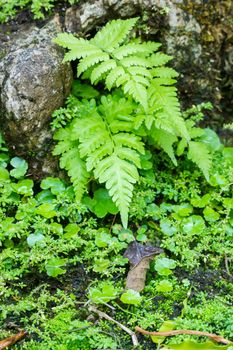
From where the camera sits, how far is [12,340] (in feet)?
10.1

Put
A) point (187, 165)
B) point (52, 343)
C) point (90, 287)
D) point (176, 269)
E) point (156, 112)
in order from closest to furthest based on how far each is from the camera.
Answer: point (52, 343), point (90, 287), point (176, 269), point (156, 112), point (187, 165)

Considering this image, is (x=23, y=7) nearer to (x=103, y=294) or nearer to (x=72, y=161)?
(x=72, y=161)

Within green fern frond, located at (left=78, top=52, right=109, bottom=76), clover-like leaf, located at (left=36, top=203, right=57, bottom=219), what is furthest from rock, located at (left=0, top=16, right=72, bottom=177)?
clover-like leaf, located at (left=36, top=203, right=57, bottom=219)

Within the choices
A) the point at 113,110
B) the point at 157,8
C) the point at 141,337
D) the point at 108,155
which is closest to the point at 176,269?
the point at 141,337

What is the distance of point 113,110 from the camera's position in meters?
3.98

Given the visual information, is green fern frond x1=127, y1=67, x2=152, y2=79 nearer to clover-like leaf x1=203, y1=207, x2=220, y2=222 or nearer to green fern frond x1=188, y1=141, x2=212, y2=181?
green fern frond x1=188, y1=141, x2=212, y2=181

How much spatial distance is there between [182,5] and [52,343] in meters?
3.00

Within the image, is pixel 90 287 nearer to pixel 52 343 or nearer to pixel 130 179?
pixel 52 343

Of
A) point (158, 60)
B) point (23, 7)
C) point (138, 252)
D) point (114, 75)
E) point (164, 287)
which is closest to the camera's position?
point (164, 287)

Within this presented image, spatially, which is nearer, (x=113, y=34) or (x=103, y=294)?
(x=103, y=294)

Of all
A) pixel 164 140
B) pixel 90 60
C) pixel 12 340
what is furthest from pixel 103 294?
pixel 90 60

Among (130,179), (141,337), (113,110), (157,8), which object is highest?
(157,8)

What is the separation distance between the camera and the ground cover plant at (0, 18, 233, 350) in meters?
3.22

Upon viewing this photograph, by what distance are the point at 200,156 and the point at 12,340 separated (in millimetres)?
1974
